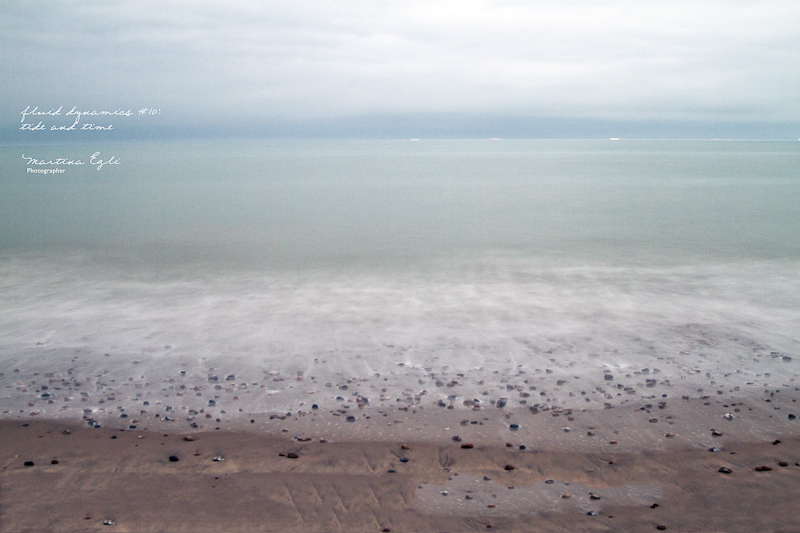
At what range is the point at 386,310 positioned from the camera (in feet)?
42.0

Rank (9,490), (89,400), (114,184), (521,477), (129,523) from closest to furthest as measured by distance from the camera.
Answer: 1. (129,523)
2. (9,490)
3. (521,477)
4. (89,400)
5. (114,184)

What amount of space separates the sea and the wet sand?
0.59m

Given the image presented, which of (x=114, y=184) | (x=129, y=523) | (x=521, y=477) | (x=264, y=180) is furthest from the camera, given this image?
(x=264, y=180)

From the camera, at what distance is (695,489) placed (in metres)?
6.08

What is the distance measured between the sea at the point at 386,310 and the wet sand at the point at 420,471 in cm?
59

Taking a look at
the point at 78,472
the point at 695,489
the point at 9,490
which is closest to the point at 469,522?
the point at 695,489

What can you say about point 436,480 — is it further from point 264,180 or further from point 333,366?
point 264,180

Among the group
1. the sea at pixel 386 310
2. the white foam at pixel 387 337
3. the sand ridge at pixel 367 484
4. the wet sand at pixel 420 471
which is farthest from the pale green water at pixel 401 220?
the sand ridge at pixel 367 484

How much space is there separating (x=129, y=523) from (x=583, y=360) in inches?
279

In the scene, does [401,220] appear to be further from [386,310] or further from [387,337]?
[387,337]

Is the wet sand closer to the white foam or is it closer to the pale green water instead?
the white foam

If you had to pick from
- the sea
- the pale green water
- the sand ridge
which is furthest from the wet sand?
the pale green water

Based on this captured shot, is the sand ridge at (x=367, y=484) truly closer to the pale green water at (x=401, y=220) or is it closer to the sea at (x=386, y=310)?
the sea at (x=386, y=310)

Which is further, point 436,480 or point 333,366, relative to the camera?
point 333,366
